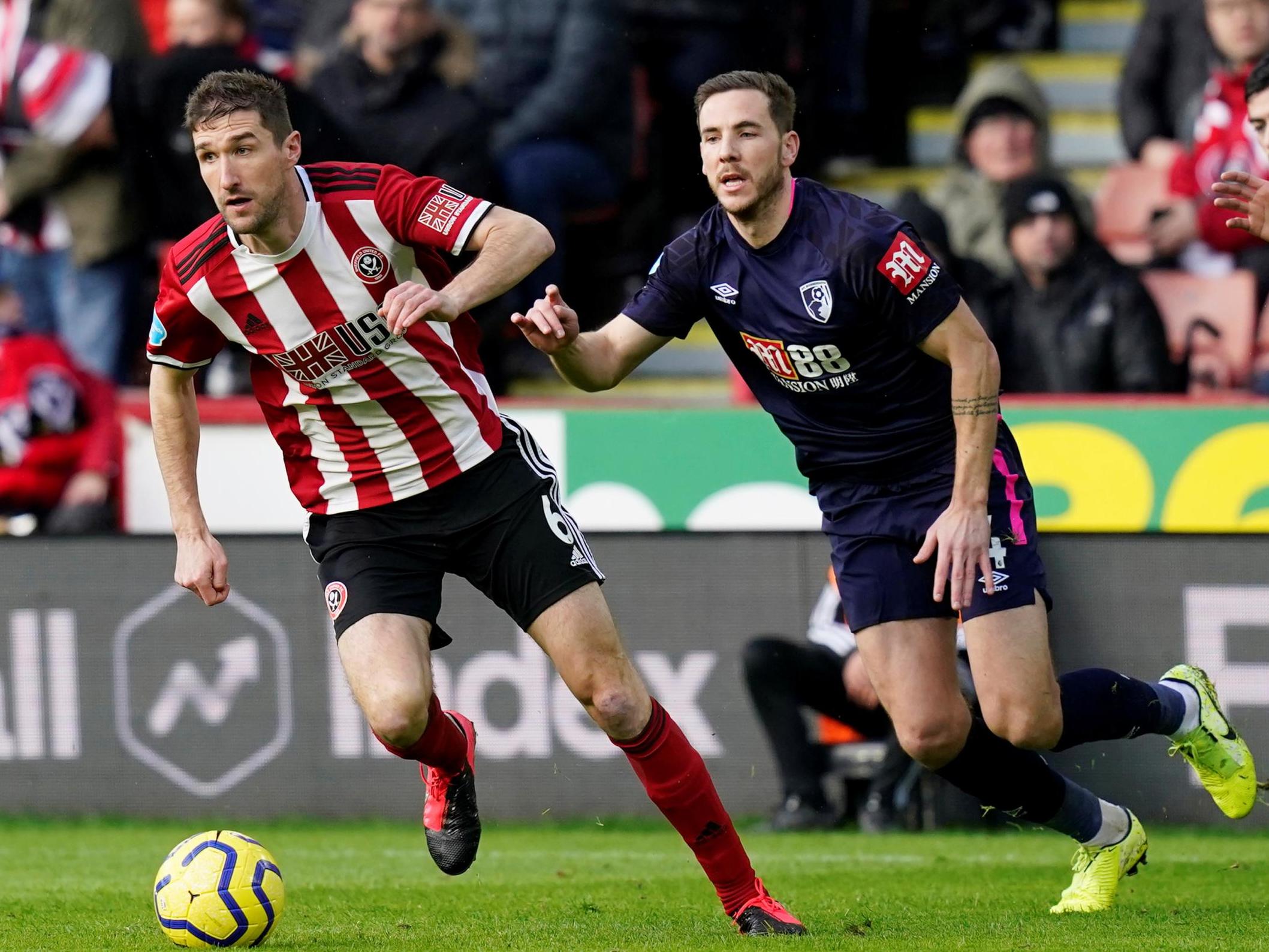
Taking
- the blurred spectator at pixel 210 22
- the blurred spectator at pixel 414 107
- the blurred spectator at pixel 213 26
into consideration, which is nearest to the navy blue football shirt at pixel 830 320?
the blurred spectator at pixel 414 107

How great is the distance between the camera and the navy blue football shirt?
5156mm

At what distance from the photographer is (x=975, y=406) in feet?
16.8

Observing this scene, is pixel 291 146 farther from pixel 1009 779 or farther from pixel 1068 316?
pixel 1068 316

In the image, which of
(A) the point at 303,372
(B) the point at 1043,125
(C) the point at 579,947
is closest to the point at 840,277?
(A) the point at 303,372

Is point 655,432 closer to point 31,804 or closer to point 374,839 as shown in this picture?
point 374,839

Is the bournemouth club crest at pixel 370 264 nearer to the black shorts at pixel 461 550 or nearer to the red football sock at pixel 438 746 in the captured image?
the black shorts at pixel 461 550

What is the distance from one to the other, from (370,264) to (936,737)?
6.67ft

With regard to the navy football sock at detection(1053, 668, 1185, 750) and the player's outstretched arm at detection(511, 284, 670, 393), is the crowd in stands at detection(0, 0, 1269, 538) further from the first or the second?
the player's outstretched arm at detection(511, 284, 670, 393)

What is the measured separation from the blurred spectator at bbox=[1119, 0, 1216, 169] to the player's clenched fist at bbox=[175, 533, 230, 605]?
6.20 metres

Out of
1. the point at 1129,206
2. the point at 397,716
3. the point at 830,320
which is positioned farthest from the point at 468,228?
the point at 1129,206

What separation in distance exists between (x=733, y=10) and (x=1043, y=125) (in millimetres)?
1806

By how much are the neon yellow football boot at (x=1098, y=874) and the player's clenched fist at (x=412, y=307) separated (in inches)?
100

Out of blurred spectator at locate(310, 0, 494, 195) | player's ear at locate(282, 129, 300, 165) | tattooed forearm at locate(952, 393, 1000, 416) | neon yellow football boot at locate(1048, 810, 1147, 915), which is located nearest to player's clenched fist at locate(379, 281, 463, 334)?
player's ear at locate(282, 129, 300, 165)

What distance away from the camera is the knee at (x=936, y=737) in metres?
5.32
